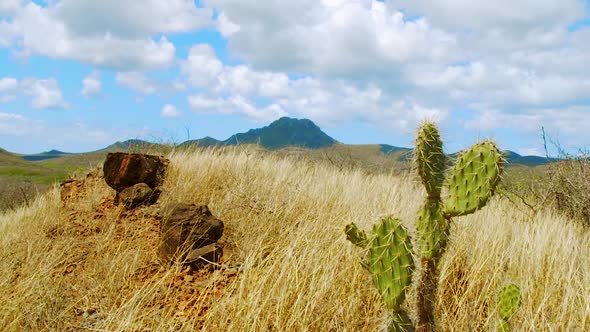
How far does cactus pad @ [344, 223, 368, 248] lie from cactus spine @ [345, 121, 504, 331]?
144 millimetres

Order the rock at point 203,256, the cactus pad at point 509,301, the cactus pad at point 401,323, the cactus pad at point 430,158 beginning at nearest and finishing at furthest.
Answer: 1. the cactus pad at point 430,158
2. the cactus pad at point 401,323
3. the cactus pad at point 509,301
4. the rock at point 203,256

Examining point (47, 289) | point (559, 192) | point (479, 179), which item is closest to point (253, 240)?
point (47, 289)

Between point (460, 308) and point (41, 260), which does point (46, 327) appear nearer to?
point (41, 260)

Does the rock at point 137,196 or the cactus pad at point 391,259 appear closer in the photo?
the cactus pad at point 391,259

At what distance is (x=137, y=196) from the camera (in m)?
5.70

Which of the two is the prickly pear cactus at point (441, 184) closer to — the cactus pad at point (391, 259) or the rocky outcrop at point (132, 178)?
the cactus pad at point (391, 259)

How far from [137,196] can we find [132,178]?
1.66ft

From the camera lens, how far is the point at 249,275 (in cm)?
361

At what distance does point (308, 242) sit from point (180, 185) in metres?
2.62

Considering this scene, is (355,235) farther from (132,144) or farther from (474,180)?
(132,144)

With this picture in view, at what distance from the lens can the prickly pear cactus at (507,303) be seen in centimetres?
266

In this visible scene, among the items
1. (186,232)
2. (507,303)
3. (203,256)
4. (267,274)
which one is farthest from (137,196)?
(507,303)

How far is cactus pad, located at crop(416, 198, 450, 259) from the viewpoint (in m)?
2.31

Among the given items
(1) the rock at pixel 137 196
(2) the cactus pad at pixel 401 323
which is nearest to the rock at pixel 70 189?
(1) the rock at pixel 137 196
